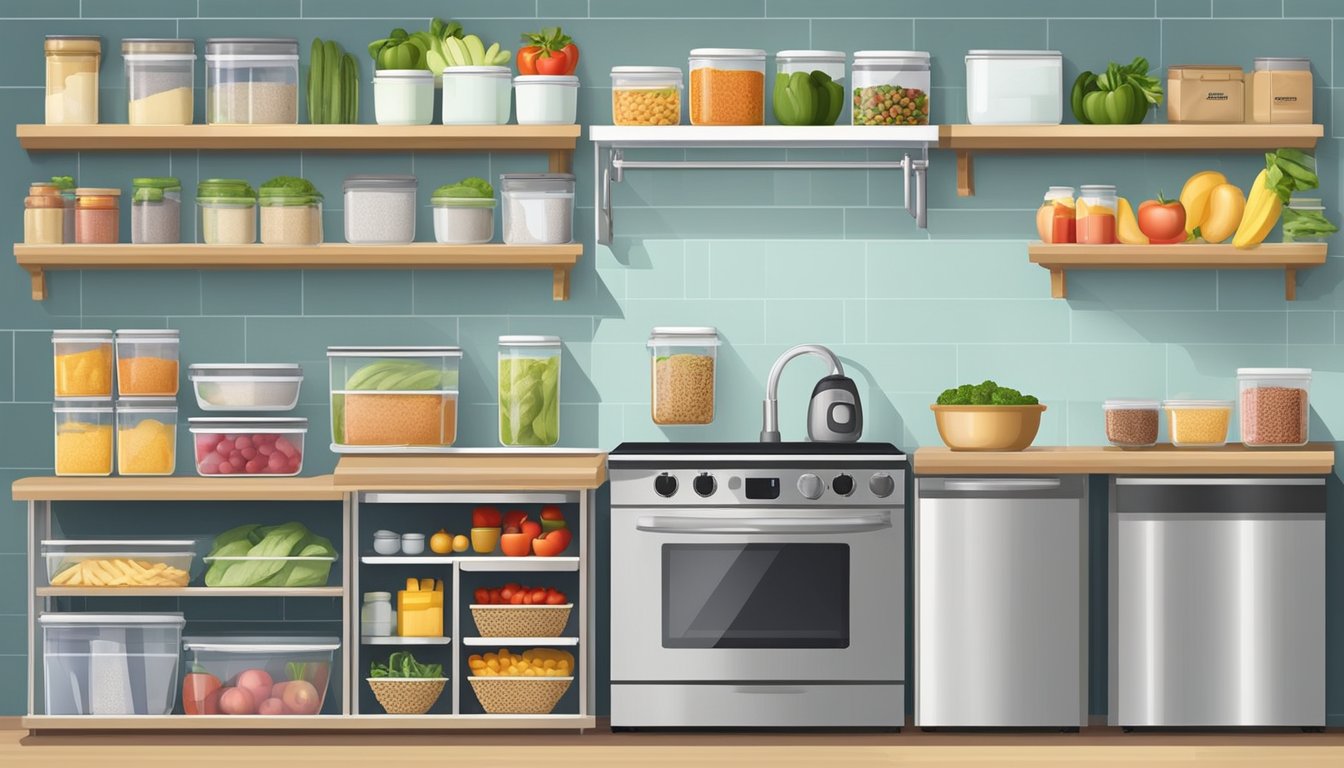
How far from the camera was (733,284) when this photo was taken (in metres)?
4.98

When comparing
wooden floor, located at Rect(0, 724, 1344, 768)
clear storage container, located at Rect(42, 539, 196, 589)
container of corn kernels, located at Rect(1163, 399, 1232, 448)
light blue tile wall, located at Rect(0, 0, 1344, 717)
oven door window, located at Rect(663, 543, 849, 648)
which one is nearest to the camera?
wooden floor, located at Rect(0, 724, 1344, 768)

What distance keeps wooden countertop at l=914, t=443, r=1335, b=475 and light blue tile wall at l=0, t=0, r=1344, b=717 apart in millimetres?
520

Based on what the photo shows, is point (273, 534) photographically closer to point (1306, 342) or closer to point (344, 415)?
point (344, 415)

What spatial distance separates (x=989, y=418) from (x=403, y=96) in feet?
6.32

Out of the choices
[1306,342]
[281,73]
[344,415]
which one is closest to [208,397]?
[344,415]

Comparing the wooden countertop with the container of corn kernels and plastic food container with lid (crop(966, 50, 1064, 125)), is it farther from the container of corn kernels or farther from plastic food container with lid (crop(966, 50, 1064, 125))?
plastic food container with lid (crop(966, 50, 1064, 125))

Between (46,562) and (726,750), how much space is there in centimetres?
195

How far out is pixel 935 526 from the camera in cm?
442

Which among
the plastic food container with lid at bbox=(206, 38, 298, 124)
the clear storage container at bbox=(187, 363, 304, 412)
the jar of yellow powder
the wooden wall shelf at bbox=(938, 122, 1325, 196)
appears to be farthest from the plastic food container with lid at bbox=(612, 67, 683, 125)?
the jar of yellow powder

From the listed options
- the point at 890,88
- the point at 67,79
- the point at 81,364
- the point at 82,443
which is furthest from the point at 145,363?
the point at 890,88

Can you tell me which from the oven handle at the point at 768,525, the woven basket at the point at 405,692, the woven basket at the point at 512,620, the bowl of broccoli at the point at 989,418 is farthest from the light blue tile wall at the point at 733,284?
→ the woven basket at the point at 405,692

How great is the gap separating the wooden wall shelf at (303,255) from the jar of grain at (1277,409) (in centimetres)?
198

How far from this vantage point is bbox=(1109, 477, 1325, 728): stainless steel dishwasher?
173 inches

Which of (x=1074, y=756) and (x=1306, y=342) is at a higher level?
(x=1306, y=342)
